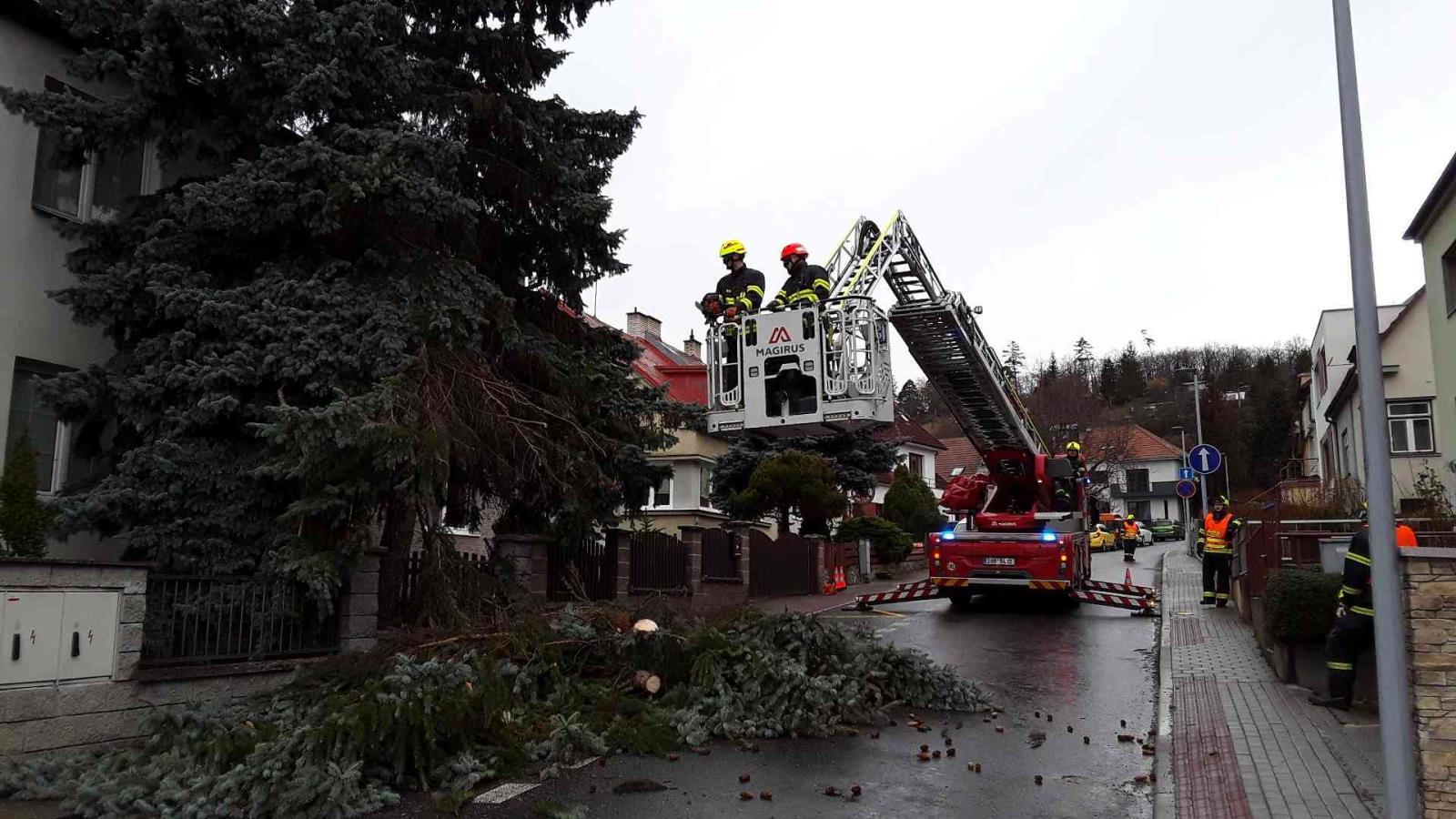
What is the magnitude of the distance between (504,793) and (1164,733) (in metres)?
5.13

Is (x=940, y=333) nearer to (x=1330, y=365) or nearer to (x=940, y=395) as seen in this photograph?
(x=940, y=395)

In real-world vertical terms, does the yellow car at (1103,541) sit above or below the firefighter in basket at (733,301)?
below

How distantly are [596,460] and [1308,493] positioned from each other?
476 inches

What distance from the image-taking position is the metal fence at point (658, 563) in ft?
55.4

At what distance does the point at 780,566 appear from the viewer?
22906 millimetres

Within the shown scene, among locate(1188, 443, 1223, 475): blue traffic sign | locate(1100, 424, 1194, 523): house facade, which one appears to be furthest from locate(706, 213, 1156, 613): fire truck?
locate(1100, 424, 1194, 523): house facade

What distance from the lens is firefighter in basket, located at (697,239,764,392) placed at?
10.6 m

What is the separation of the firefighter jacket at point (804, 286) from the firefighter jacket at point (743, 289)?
0.70 feet

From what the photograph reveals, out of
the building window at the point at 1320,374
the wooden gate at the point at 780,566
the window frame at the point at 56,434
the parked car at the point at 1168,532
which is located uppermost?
the building window at the point at 1320,374

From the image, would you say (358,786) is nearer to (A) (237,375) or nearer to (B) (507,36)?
(A) (237,375)

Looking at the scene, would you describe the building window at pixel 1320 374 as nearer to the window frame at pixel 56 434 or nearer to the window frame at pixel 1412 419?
the window frame at pixel 1412 419

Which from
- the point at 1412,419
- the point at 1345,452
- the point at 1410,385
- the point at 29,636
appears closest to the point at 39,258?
the point at 29,636

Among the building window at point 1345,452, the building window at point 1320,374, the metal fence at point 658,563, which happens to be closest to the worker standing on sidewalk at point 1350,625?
the metal fence at point 658,563

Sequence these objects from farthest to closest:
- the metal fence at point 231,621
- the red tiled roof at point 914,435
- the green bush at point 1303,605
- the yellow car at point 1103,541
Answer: the red tiled roof at point 914,435 < the yellow car at point 1103,541 < the green bush at point 1303,605 < the metal fence at point 231,621
